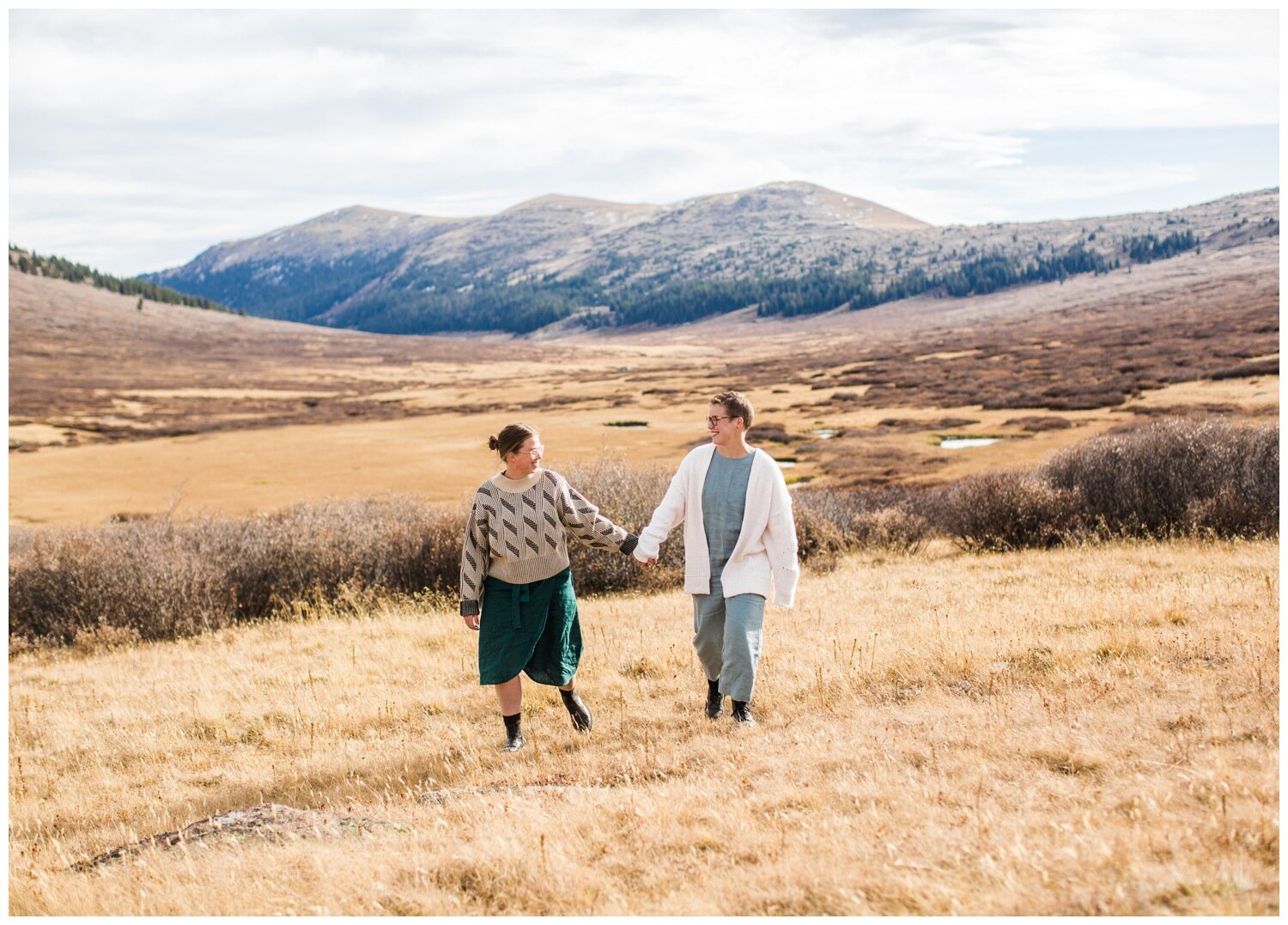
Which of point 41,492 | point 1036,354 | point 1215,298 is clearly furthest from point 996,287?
point 41,492

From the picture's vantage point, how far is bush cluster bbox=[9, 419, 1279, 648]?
42.6ft

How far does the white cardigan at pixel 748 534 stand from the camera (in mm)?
5719

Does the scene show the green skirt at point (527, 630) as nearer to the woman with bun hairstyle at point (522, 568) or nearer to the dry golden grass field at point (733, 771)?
the woman with bun hairstyle at point (522, 568)

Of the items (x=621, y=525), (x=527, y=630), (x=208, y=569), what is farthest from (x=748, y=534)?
(x=208, y=569)

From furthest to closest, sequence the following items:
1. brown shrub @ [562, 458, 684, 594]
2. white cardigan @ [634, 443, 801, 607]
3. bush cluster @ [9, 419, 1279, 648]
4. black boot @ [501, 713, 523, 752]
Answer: brown shrub @ [562, 458, 684, 594] → bush cluster @ [9, 419, 1279, 648] → black boot @ [501, 713, 523, 752] → white cardigan @ [634, 443, 801, 607]

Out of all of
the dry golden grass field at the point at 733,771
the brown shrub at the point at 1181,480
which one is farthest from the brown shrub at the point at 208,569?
the brown shrub at the point at 1181,480

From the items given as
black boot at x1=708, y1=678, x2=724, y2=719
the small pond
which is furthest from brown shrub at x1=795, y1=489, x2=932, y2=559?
the small pond

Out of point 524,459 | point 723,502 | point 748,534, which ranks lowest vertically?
point 748,534

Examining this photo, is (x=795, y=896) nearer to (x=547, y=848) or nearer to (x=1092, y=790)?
(x=547, y=848)

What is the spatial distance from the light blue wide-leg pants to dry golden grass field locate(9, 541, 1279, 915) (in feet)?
1.03

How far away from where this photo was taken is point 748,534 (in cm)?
573

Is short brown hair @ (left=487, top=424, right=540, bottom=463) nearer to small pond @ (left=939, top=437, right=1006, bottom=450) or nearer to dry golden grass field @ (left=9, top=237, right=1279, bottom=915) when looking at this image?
dry golden grass field @ (left=9, top=237, right=1279, bottom=915)

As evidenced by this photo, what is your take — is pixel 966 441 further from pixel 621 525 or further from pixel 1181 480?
pixel 621 525

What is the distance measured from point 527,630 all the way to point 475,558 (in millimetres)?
542
